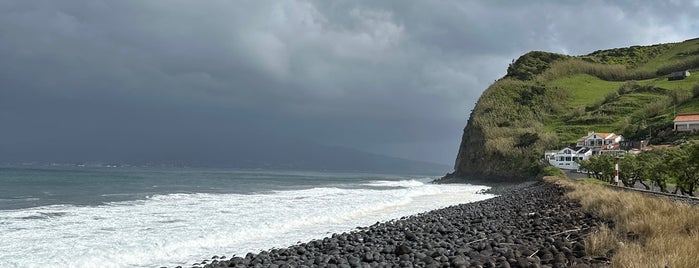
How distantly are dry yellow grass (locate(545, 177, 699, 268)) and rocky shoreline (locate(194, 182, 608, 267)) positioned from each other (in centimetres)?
43

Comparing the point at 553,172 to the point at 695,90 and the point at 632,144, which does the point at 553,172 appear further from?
the point at 695,90

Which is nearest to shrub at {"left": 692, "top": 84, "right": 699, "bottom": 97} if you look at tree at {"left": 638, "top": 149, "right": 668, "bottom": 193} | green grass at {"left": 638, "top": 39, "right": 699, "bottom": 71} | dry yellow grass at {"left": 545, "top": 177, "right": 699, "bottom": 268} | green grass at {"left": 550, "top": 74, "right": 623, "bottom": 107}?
green grass at {"left": 550, "top": 74, "right": 623, "bottom": 107}

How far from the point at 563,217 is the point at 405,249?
7.23 meters

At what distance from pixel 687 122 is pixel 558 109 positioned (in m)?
42.5

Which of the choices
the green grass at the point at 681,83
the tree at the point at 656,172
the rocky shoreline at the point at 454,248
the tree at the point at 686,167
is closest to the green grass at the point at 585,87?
the green grass at the point at 681,83

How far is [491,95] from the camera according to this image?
4646 inches

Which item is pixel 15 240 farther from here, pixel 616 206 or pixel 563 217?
pixel 616 206

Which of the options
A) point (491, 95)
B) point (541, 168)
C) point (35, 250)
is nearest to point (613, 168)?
point (541, 168)

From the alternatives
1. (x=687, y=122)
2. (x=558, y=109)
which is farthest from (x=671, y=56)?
(x=687, y=122)

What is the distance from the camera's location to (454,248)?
36.2 ft

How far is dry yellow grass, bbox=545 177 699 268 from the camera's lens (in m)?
6.73

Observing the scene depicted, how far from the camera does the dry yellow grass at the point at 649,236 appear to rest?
22.1 ft

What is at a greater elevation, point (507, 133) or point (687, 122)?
point (687, 122)

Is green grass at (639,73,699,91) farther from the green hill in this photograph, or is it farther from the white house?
the white house
